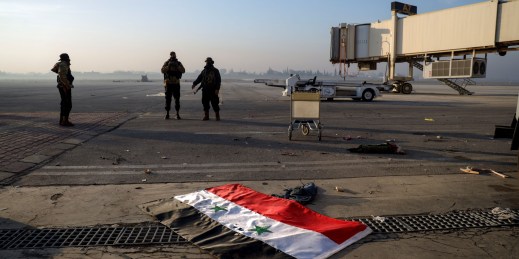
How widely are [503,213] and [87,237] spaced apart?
4462 millimetres

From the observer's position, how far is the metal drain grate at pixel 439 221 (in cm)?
397

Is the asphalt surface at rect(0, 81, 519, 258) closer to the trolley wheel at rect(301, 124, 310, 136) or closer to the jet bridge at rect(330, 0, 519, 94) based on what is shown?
the trolley wheel at rect(301, 124, 310, 136)

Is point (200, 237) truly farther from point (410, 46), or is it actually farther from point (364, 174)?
point (410, 46)

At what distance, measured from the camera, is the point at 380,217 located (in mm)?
4242

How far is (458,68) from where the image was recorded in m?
28.1

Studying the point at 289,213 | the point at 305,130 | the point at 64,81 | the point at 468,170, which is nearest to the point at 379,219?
the point at 289,213

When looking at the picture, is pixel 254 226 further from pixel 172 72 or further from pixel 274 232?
pixel 172 72

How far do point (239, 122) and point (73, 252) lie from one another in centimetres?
930

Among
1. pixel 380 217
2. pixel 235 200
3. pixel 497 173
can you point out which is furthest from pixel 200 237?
pixel 497 173

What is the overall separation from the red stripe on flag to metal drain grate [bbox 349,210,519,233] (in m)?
0.27

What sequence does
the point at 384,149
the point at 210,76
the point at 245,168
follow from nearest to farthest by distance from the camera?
1. the point at 245,168
2. the point at 384,149
3. the point at 210,76

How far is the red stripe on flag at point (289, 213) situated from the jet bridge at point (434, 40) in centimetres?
2536

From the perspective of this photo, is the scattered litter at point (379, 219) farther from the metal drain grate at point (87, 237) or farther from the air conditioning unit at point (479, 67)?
the air conditioning unit at point (479, 67)

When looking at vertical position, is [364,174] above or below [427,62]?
below
